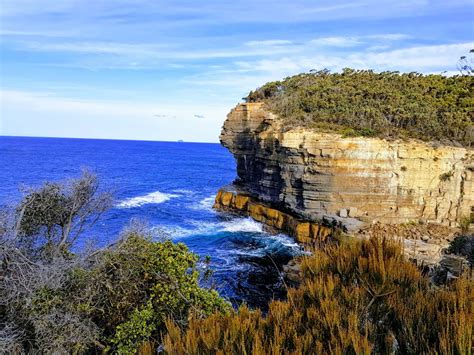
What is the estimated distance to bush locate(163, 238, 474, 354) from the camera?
535 cm

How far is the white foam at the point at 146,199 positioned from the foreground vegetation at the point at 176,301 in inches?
1177

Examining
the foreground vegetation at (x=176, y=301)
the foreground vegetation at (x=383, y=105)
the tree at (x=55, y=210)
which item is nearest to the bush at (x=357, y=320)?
the foreground vegetation at (x=176, y=301)

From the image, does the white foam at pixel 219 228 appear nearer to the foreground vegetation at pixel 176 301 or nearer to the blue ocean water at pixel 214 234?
the blue ocean water at pixel 214 234

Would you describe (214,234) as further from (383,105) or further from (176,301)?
(176,301)

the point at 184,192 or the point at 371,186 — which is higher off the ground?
the point at 371,186

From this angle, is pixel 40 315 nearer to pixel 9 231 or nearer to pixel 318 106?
pixel 9 231

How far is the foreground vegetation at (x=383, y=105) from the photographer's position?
33.6 meters

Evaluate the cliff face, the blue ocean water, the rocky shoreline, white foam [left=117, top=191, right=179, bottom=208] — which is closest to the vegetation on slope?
the blue ocean water

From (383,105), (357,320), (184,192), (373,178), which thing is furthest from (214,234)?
(357,320)

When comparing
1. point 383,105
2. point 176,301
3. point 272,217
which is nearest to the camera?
point 176,301

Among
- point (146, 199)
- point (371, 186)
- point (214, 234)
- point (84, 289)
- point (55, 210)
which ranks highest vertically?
point (55, 210)

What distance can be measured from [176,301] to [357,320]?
229 inches

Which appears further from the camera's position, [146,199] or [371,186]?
[146,199]

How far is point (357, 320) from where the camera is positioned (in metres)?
6.16
